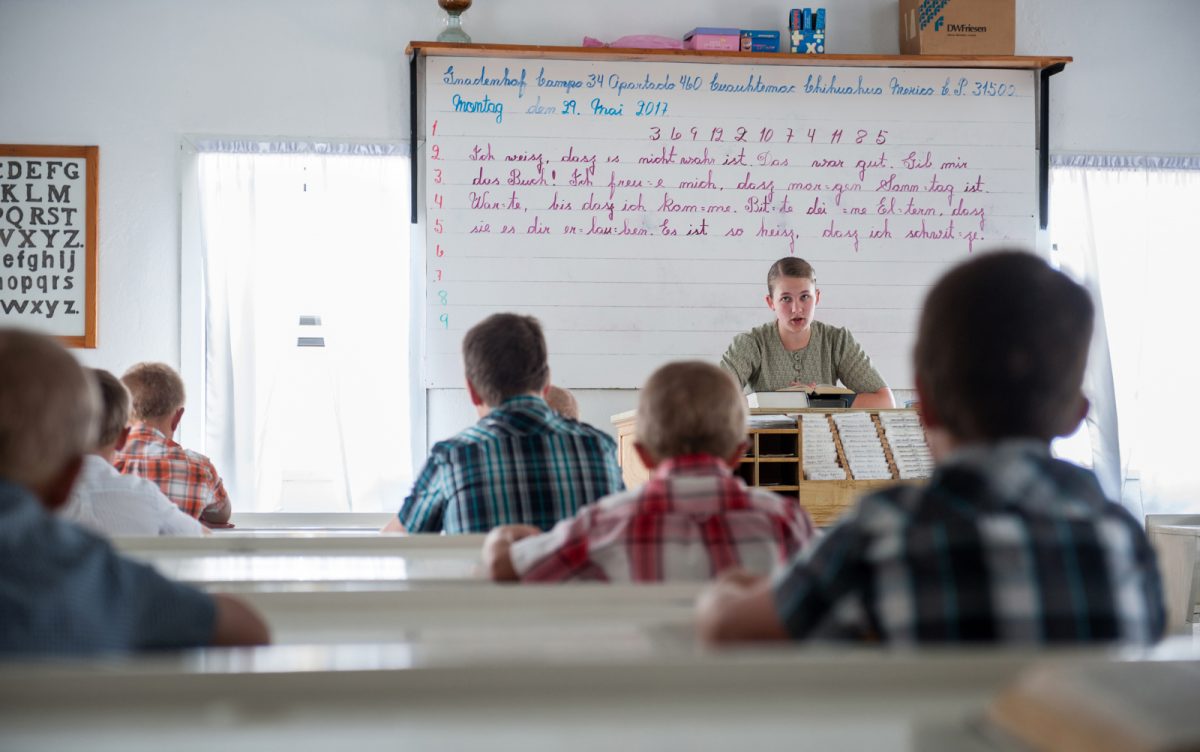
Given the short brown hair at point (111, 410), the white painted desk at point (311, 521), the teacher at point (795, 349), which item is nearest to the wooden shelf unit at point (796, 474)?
the teacher at point (795, 349)

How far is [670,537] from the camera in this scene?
1.44 metres

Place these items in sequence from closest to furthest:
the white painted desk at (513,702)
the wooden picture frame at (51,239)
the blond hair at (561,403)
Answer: the white painted desk at (513,702) < the blond hair at (561,403) < the wooden picture frame at (51,239)

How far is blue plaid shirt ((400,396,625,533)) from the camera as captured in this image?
86.3 inches

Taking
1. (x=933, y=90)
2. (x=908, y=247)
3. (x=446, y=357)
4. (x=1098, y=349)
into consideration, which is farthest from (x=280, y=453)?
(x=1098, y=349)

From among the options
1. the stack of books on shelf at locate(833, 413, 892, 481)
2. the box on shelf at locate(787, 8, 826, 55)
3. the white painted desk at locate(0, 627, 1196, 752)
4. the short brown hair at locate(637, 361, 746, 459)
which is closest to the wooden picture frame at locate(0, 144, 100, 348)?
the box on shelf at locate(787, 8, 826, 55)

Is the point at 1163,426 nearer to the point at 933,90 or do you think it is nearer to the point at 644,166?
the point at 933,90

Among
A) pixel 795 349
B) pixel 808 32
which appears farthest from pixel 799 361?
pixel 808 32

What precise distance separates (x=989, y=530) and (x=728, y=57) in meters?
3.84

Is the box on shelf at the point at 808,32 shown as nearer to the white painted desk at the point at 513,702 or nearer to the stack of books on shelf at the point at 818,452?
the stack of books on shelf at the point at 818,452

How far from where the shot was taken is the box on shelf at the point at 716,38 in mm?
4473

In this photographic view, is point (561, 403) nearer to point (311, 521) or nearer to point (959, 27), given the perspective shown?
point (311, 521)

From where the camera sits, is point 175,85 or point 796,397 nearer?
point 796,397

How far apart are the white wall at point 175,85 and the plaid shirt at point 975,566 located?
3.62 m

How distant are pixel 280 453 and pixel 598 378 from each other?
1.21 meters
